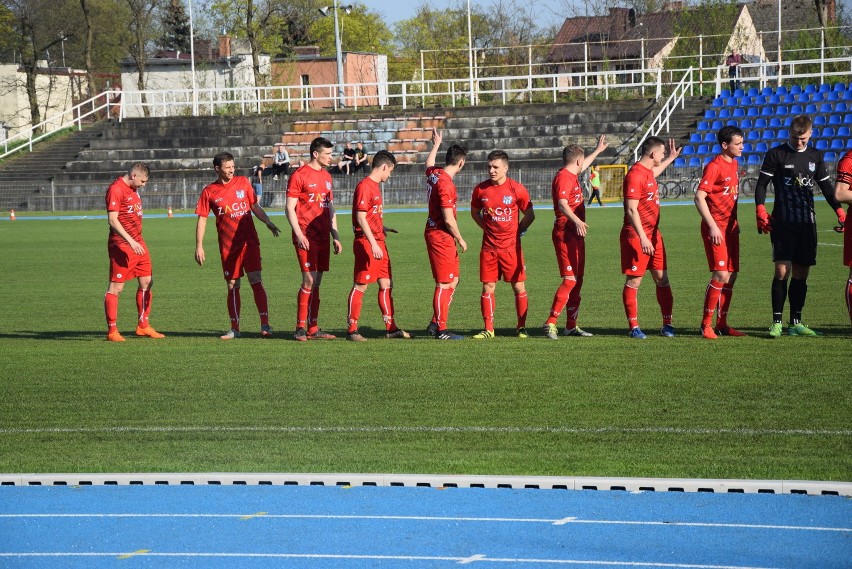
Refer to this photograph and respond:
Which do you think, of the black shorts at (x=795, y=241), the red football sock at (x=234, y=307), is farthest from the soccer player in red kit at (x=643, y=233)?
the red football sock at (x=234, y=307)

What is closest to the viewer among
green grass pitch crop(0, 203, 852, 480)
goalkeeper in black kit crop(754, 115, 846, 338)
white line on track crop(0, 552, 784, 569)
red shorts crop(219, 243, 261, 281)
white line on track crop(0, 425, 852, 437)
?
white line on track crop(0, 552, 784, 569)

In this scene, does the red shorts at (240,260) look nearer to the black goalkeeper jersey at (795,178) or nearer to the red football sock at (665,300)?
the red football sock at (665,300)

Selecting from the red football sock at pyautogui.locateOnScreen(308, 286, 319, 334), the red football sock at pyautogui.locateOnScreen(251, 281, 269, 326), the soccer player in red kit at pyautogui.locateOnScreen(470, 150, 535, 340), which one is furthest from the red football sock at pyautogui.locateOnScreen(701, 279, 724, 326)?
the red football sock at pyautogui.locateOnScreen(251, 281, 269, 326)

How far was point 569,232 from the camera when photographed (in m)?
10.8

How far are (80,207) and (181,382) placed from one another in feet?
111

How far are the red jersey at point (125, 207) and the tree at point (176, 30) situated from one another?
68.3 m

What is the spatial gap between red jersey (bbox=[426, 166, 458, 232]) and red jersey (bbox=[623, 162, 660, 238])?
1580 mm

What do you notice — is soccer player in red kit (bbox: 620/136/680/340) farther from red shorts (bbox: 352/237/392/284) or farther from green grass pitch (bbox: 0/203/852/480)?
red shorts (bbox: 352/237/392/284)

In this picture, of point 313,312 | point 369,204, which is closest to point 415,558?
point 369,204

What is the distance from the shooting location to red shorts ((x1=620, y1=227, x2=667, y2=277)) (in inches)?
414

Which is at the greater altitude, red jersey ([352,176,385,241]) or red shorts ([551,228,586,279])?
red jersey ([352,176,385,241])

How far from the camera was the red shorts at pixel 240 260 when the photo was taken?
11.4 meters

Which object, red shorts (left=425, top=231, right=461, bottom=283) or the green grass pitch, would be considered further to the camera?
red shorts (left=425, top=231, right=461, bottom=283)

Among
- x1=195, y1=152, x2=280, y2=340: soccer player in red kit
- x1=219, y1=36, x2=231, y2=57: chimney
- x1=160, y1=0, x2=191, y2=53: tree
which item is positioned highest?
x1=160, y1=0, x2=191, y2=53: tree
